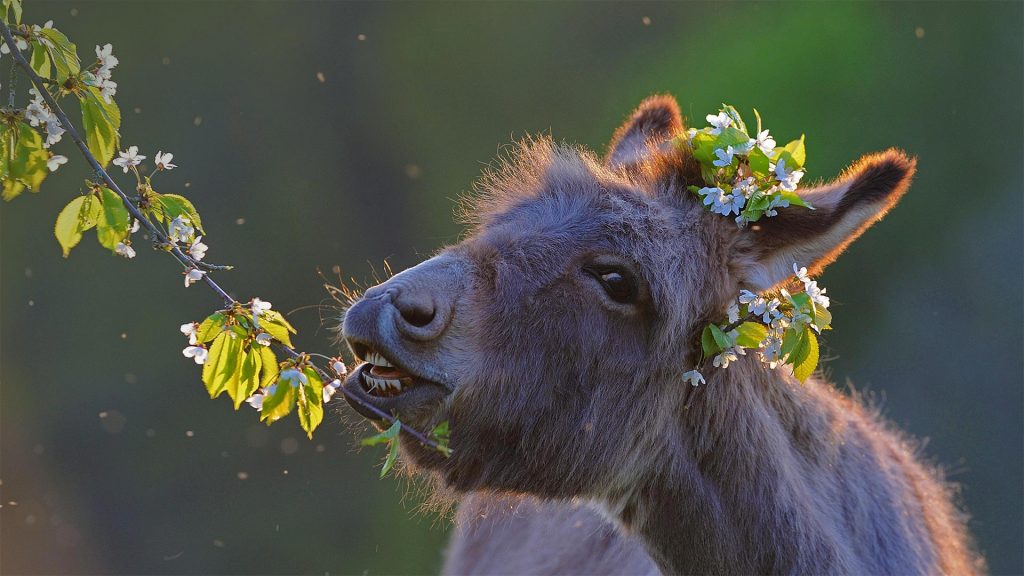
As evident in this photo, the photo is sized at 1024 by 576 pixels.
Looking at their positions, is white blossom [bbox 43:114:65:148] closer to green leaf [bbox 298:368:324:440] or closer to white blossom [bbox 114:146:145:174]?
white blossom [bbox 114:146:145:174]

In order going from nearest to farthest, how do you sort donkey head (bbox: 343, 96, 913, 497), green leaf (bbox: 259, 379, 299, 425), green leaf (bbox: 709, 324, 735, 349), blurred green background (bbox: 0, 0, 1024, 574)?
green leaf (bbox: 259, 379, 299, 425)
donkey head (bbox: 343, 96, 913, 497)
green leaf (bbox: 709, 324, 735, 349)
blurred green background (bbox: 0, 0, 1024, 574)

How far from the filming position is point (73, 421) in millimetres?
10570

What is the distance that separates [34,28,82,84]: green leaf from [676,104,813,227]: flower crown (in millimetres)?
1595

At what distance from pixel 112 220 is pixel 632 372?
52.8 inches

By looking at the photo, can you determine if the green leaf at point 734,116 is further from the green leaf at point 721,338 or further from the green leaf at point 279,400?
the green leaf at point 279,400

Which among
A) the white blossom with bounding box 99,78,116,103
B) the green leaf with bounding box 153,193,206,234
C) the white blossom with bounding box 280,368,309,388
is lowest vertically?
the white blossom with bounding box 280,368,309,388

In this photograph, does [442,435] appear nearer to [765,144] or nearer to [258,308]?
[258,308]

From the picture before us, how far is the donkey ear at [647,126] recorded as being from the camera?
3518mm

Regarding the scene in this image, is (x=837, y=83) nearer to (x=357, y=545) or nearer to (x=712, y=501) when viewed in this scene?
(x=357, y=545)

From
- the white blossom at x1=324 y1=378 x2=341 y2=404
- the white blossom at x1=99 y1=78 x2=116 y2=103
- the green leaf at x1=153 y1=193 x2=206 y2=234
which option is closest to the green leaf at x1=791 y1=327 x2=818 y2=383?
the white blossom at x1=324 y1=378 x2=341 y2=404

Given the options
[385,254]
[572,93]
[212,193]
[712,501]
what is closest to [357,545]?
[385,254]

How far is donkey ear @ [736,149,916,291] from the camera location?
2713 mm

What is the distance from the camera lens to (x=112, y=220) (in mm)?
2420

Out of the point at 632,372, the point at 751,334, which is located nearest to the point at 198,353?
the point at 632,372
